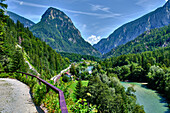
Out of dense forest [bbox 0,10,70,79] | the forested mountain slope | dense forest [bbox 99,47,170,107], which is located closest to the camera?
the forested mountain slope

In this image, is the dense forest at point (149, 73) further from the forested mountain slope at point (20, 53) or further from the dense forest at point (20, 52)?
the dense forest at point (20, 52)

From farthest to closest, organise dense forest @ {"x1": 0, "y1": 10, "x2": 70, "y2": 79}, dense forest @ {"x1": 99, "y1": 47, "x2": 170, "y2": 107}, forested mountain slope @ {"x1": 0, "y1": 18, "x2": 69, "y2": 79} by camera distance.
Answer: dense forest @ {"x1": 99, "y1": 47, "x2": 170, "y2": 107} → dense forest @ {"x1": 0, "y1": 10, "x2": 70, "y2": 79} → forested mountain slope @ {"x1": 0, "y1": 18, "x2": 69, "y2": 79}

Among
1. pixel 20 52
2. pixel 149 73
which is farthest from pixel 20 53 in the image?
pixel 149 73

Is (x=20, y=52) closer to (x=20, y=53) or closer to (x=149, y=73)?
(x=20, y=53)

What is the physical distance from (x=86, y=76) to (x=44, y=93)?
89.2m

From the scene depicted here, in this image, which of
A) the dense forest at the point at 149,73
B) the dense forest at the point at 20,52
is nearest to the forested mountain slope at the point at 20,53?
the dense forest at the point at 20,52

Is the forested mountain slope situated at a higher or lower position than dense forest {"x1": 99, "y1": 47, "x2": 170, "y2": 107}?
higher

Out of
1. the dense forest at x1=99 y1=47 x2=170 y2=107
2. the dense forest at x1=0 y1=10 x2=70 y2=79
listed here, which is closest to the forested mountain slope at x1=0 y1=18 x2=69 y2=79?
the dense forest at x1=0 y1=10 x2=70 y2=79

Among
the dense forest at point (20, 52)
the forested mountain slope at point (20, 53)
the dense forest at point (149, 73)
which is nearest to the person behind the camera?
the forested mountain slope at point (20, 53)

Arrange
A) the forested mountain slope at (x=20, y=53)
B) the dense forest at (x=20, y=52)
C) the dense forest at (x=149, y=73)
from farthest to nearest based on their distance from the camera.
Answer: the dense forest at (x=149, y=73) < the dense forest at (x=20, y=52) < the forested mountain slope at (x=20, y=53)

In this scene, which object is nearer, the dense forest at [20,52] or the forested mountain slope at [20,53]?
the forested mountain slope at [20,53]

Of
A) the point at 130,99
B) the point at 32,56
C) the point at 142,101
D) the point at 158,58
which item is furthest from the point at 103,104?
the point at 158,58

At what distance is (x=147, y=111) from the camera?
108 ft

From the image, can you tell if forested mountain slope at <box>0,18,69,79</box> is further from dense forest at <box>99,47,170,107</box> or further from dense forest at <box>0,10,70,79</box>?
dense forest at <box>99,47,170,107</box>
